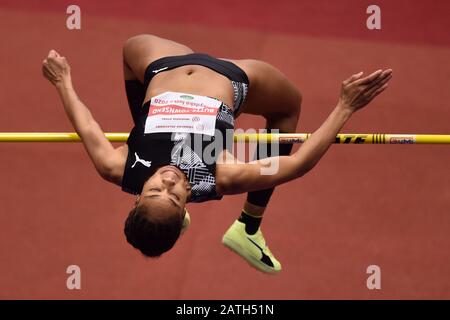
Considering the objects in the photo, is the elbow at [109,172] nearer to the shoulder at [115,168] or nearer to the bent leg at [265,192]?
the shoulder at [115,168]

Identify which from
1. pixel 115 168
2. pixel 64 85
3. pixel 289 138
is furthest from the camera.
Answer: pixel 289 138

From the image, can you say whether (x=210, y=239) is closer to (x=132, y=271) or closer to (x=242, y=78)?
(x=132, y=271)

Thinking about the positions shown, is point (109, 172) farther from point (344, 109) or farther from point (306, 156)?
point (344, 109)

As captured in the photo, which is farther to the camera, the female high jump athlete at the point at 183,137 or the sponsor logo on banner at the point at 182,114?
the sponsor logo on banner at the point at 182,114

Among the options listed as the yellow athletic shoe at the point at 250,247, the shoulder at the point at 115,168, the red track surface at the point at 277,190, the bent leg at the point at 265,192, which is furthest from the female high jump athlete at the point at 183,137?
the red track surface at the point at 277,190

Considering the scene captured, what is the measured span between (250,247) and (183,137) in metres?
0.92

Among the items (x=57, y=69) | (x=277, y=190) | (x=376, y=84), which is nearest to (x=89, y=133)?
(x=57, y=69)

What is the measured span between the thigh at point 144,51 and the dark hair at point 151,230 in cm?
76

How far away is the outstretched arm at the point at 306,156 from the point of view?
9.71 feet

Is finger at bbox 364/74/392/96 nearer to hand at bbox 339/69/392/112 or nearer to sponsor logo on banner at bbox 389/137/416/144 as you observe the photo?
hand at bbox 339/69/392/112

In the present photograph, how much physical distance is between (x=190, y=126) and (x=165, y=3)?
279 centimetres

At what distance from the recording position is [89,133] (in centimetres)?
306

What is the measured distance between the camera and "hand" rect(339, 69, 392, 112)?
2998mm

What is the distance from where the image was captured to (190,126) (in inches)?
120
